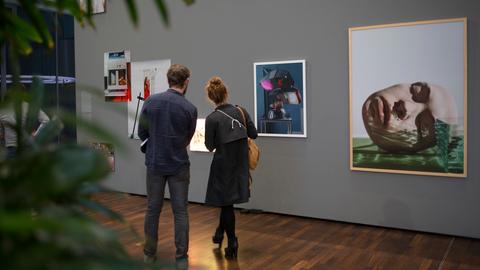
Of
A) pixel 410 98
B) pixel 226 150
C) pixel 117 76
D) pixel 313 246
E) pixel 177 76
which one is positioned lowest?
pixel 313 246

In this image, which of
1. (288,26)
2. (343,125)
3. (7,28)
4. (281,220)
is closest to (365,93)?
(343,125)

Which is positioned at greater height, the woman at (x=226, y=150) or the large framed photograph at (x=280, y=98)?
the large framed photograph at (x=280, y=98)

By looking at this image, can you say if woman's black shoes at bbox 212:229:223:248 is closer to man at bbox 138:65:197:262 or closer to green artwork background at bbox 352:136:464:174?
man at bbox 138:65:197:262

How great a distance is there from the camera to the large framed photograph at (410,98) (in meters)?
4.67

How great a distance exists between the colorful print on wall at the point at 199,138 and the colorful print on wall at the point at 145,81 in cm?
79

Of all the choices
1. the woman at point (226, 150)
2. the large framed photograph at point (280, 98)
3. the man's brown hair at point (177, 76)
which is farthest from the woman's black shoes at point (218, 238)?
the large framed photograph at point (280, 98)

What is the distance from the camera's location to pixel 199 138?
640cm

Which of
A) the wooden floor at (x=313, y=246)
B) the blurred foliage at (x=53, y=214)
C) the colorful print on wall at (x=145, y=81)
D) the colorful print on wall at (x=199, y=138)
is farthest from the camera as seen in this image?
the colorful print on wall at (x=145, y=81)

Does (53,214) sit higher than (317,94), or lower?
lower

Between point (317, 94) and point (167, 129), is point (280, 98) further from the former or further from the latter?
point (167, 129)

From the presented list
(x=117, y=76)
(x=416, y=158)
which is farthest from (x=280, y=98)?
(x=117, y=76)

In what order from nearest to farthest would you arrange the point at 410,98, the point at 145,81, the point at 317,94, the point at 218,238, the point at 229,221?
the point at 229,221 < the point at 218,238 < the point at 410,98 < the point at 317,94 < the point at 145,81

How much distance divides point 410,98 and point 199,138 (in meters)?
2.78

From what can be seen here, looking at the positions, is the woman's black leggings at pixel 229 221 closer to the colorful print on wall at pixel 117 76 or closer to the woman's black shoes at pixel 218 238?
the woman's black shoes at pixel 218 238
